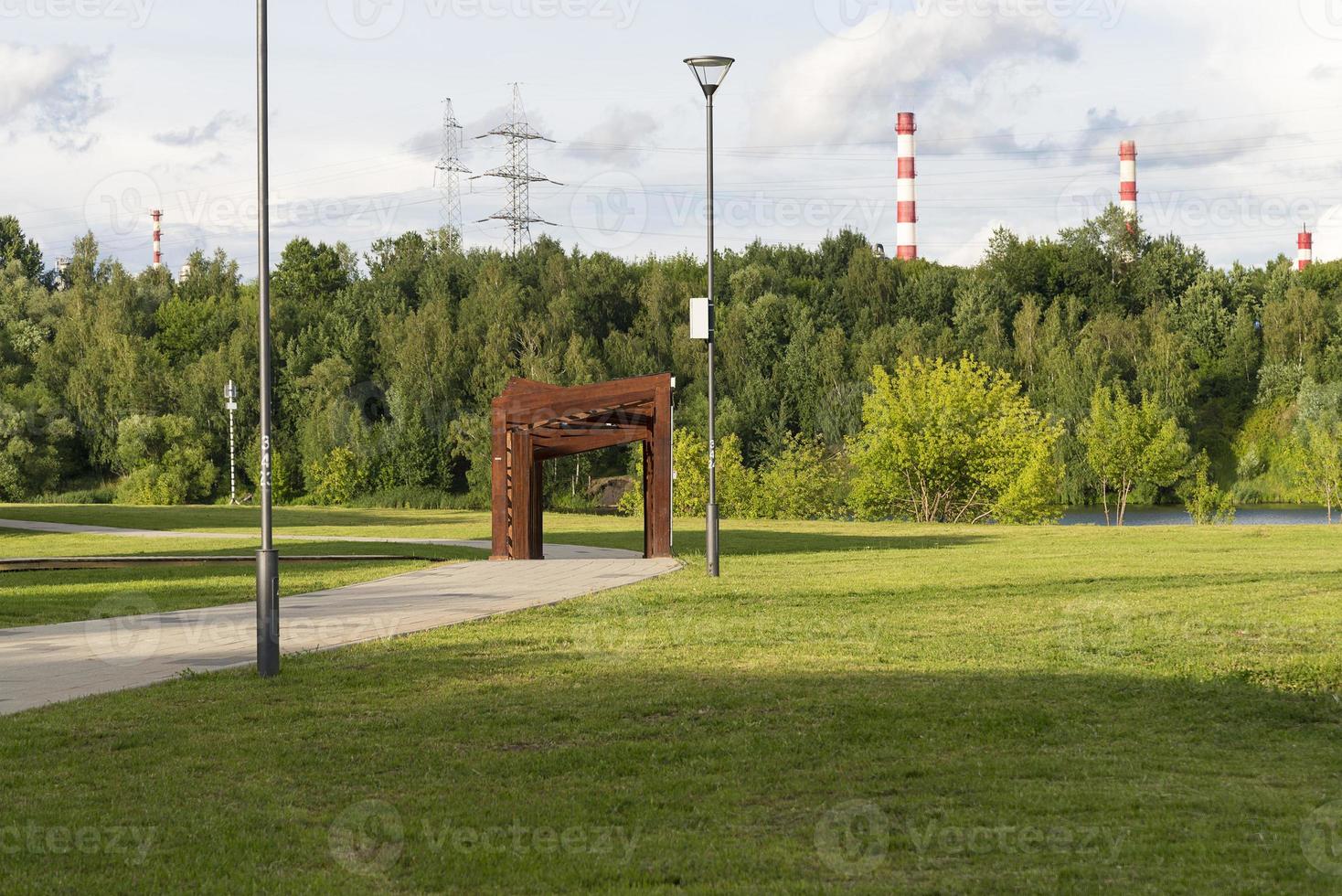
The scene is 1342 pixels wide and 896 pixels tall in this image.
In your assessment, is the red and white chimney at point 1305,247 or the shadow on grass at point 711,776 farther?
the red and white chimney at point 1305,247

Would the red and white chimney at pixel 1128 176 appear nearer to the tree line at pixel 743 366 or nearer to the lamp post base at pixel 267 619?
the tree line at pixel 743 366

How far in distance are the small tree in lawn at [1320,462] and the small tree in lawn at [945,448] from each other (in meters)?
12.4

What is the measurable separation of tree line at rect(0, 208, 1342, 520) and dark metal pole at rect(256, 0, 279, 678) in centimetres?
4529

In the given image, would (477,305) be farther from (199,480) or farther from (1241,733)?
(1241,733)

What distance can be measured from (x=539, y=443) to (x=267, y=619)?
1505 cm

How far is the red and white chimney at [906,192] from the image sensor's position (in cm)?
8262

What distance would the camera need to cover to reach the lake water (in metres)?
59.5

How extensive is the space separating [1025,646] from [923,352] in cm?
5982

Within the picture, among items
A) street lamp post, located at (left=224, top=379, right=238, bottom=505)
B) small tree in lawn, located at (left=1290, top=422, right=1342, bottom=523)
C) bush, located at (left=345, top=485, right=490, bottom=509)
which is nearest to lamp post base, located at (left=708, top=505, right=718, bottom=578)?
street lamp post, located at (left=224, top=379, right=238, bottom=505)

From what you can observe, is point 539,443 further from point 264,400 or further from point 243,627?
point 264,400

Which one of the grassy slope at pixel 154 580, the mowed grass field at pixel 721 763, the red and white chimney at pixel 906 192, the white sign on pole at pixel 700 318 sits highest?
the red and white chimney at pixel 906 192

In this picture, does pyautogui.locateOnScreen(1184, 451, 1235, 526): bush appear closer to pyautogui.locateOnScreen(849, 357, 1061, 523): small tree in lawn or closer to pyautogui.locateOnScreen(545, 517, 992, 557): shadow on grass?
pyautogui.locateOnScreen(849, 357, 1061, 523): small tree in lawn

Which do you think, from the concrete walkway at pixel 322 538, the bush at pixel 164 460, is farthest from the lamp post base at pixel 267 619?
the bush at pixel 164 460

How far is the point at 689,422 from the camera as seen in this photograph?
6869cm
